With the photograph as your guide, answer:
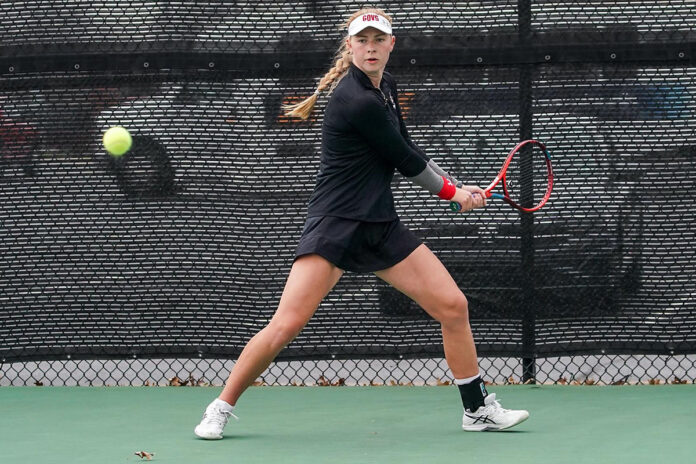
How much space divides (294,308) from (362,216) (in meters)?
0.45

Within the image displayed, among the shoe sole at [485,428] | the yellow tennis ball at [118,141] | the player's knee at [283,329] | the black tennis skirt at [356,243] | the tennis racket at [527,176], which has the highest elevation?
the yellow tennis ball at [118,141]

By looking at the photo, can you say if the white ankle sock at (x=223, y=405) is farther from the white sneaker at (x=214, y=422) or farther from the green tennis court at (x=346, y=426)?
the green tennis court at (x=346, y=426)

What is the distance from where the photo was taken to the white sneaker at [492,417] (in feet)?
17.3

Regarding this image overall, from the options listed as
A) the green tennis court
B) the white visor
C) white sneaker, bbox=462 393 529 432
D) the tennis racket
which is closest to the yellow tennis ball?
the green tennis court

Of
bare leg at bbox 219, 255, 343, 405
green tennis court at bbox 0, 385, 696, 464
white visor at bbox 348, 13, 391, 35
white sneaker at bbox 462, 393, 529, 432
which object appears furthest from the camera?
white sneaker at bbox 462, 393, 529, 432

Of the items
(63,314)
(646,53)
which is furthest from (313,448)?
(646,53)

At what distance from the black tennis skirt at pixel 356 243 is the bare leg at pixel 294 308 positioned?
0.05 metres

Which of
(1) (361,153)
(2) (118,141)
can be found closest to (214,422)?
(1) (361,153)

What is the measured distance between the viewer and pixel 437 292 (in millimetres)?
5137

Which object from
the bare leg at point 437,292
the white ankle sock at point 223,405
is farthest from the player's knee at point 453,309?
the white ankle sock at point 223,405

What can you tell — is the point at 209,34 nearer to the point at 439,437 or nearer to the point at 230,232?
the point at 230,232

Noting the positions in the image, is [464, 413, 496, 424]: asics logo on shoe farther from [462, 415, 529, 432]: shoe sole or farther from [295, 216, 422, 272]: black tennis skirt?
[295, 216, 422, 272]: black tennis skirt

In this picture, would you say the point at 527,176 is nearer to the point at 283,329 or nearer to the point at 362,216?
the point at 362,216

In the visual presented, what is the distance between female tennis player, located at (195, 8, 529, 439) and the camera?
4.99 metres
